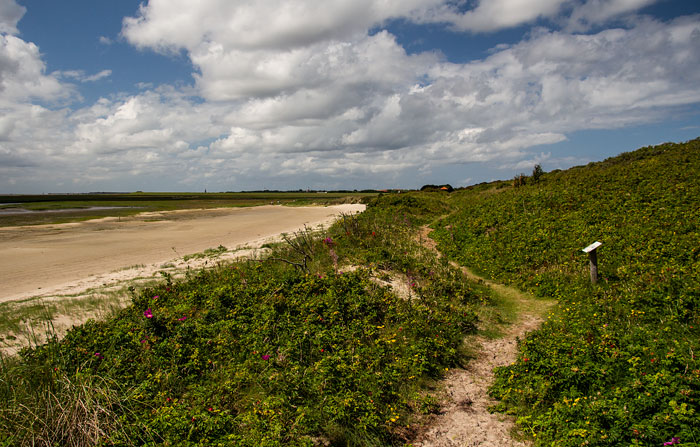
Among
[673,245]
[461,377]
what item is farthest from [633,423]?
[673,245]

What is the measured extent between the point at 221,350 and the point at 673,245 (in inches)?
474

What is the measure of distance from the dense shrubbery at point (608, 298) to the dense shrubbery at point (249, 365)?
187 centimetres

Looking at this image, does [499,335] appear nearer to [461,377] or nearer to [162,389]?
[461,377]

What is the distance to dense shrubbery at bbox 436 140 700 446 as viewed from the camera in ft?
14.1

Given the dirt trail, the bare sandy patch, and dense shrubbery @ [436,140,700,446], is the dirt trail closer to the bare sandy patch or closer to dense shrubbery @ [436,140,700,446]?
dense shrubbery @ [436,140,700,446]

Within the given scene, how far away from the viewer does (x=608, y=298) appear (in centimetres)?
855

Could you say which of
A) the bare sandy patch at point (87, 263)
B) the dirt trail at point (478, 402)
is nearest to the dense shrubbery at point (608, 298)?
the dirt trail at point (478, 402)

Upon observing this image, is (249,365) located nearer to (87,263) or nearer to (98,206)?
(87,263)

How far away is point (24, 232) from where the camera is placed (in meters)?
33.7

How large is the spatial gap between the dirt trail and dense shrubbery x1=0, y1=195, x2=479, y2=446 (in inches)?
15.4

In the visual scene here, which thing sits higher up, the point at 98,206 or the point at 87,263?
the point at 98,206

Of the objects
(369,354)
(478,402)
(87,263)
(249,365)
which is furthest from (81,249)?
(478,402)

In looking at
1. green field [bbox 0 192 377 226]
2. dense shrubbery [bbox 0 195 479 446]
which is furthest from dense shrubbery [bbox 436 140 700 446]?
green field [bbox 0 192 377 226]

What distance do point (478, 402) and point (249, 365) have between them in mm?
3923
